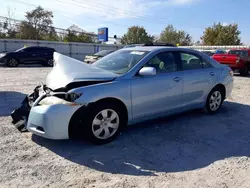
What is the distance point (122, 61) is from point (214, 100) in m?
2.52

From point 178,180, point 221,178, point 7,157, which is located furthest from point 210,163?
point 7,157

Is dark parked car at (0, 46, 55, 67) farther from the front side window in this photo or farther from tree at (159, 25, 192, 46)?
tree at (159, 25, 192, 46)

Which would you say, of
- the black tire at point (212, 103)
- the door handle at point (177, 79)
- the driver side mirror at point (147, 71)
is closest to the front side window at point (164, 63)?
the door handle at point (177, 79)

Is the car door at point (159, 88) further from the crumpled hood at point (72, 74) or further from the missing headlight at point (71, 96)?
the missing headlight at point (71, 96)

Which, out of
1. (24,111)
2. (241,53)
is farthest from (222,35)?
(24,111)

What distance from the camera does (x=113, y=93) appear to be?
4.05m

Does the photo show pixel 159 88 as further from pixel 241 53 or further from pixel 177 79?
pixel 241 53

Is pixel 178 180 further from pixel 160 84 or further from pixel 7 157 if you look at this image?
pixel 7 157

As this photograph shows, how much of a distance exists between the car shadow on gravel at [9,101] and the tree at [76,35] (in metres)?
38.5

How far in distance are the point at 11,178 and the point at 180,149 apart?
2.39 meters

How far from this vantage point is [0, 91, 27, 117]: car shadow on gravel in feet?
19.4

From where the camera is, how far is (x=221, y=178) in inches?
124

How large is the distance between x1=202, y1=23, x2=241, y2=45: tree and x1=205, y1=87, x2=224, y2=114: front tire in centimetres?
4826

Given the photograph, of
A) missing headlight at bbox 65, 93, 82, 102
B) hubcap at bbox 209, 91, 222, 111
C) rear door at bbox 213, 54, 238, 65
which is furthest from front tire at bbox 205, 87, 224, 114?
rear door at bbox 213, 54, 238, 65
